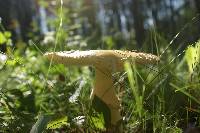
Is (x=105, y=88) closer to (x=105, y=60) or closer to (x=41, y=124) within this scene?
(x=105, y=60)

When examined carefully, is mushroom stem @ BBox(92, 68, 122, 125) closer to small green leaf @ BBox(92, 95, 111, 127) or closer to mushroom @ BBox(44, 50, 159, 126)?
mushroom @ BBox(44, 50, 159, 126)

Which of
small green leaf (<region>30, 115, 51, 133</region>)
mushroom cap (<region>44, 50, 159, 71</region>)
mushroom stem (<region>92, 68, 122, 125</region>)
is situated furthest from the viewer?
mushroom stem (<region>92, 68, 122, 125</region>)

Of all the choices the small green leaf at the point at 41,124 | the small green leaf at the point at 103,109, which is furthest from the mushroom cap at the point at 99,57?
the small green leaf at the point at 41,124

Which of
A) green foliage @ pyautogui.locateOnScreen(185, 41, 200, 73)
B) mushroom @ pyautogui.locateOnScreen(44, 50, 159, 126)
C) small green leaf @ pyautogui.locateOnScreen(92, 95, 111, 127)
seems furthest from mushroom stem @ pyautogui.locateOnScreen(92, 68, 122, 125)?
green foliage @ pyautogui.locateOnScreen(185, 41, 200, 73)

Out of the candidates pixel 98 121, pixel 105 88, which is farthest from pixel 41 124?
pixel 105 88

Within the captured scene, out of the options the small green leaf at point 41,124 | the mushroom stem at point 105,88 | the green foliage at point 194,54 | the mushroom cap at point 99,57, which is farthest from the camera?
the mushroom stem at point 105,88

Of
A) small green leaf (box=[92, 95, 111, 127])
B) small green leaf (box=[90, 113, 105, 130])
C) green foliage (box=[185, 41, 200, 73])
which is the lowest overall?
small green leaf (box=[90, 113, 105, 130])

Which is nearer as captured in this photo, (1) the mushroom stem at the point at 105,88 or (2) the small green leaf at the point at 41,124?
(2) the small green leaf at the point at 41,124

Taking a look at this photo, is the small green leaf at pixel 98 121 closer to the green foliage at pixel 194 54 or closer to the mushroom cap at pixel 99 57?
the mushroom cap at pixel 99 57

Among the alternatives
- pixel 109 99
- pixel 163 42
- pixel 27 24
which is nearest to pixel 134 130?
pixel 109 99
